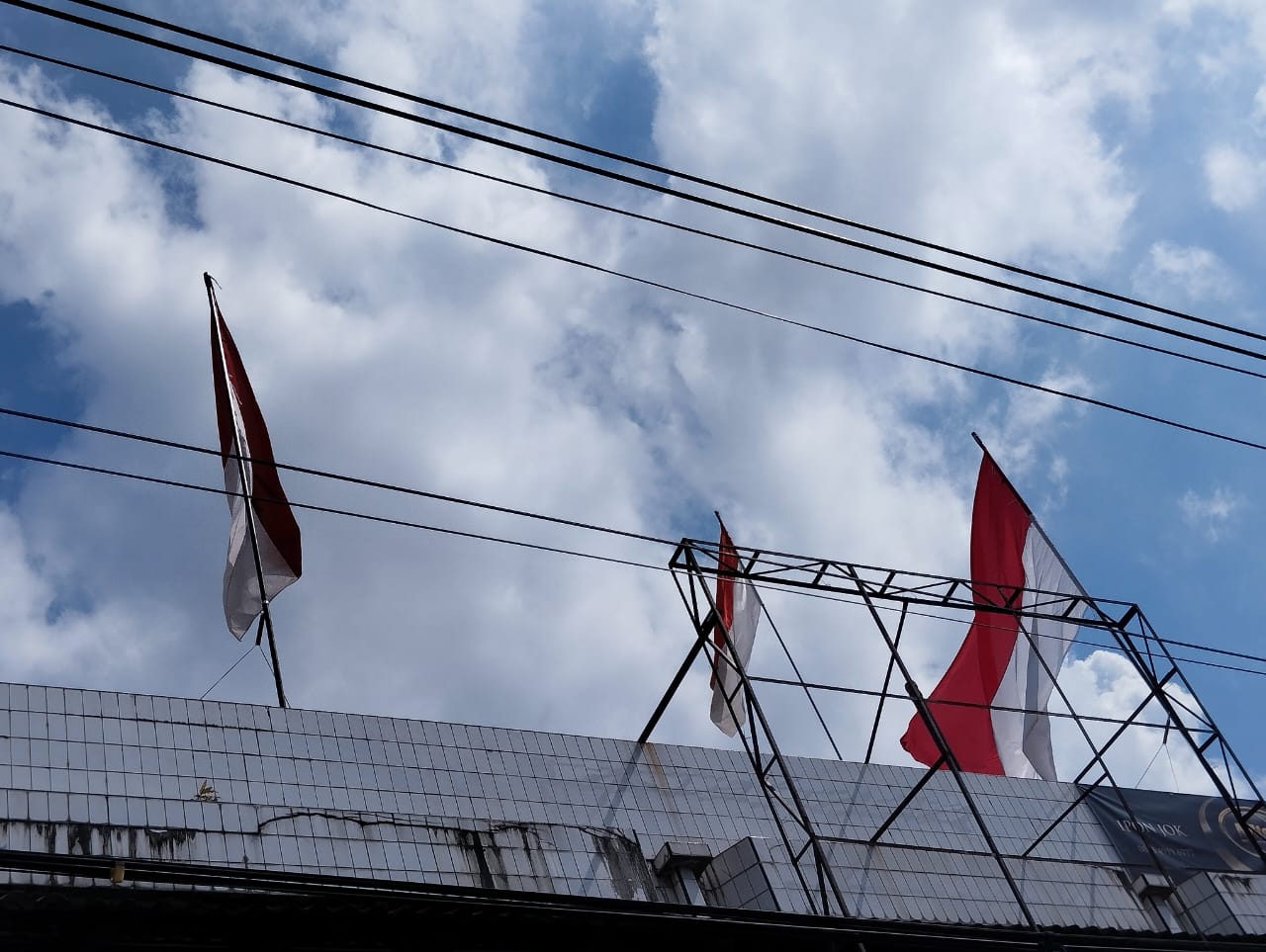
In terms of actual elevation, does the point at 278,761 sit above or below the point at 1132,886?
above

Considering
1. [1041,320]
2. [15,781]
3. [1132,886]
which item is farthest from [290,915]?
[1132,886]

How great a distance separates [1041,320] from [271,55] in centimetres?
602

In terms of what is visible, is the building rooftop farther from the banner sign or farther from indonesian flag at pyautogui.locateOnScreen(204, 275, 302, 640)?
indonesian flag at pyautogui.locateOnScreen(204, 275, 302, 640)

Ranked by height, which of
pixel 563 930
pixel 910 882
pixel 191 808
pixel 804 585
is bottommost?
pixel 563 930

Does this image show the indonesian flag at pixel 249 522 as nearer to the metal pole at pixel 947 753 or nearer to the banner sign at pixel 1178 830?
the metal pole at pixel 947 753

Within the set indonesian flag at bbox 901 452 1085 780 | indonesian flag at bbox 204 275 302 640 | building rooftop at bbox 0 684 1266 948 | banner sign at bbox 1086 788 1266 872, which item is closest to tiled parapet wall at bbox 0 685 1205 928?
building rooftop at bbox 0 684 1266 948

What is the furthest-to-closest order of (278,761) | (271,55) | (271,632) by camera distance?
(271,632) < (278,761) < (271,55)

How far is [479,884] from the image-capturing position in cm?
1131

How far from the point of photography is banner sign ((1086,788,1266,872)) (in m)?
16.0

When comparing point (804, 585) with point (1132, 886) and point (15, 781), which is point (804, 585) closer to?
point (1132, 886)

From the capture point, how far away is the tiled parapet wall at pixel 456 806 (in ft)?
35.1

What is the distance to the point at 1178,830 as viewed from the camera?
646 inches

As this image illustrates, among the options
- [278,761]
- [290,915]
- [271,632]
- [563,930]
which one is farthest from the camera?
[271,632]

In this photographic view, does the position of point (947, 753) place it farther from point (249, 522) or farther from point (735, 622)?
point (249, 522)
